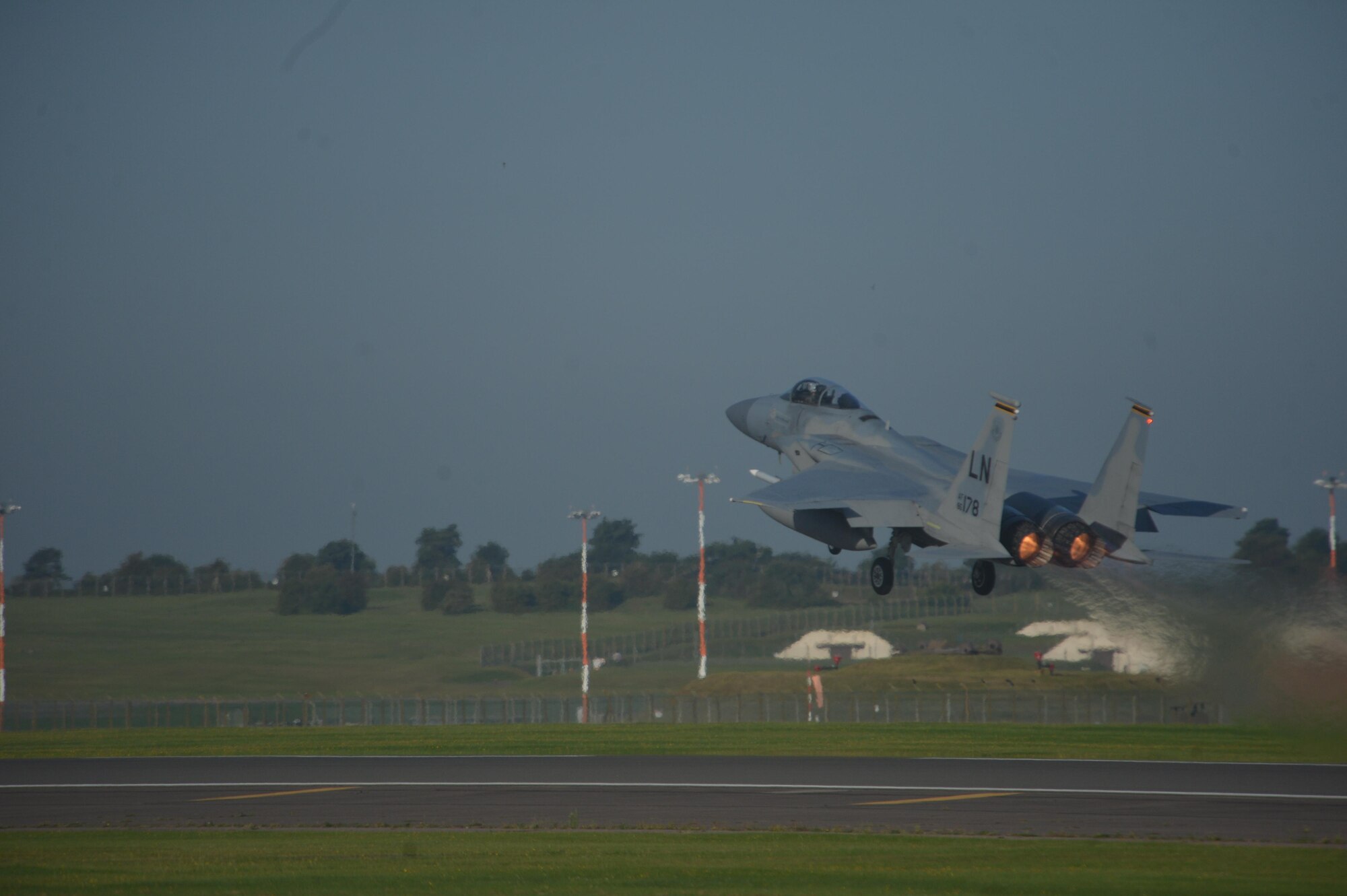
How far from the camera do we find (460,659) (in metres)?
118

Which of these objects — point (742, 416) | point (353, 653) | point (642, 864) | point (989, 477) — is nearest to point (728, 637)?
point (353, 653)

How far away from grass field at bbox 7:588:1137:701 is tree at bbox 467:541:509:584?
58.6ft

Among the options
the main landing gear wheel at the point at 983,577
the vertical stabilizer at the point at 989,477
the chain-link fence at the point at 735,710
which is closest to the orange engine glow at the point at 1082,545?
the vertical stabilizer at the point at 989,477

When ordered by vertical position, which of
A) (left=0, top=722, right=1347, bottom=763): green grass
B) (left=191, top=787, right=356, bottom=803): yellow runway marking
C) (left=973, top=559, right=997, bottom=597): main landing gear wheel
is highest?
(left=973, top=559, right=997, bottom=597): main landing gear wheel

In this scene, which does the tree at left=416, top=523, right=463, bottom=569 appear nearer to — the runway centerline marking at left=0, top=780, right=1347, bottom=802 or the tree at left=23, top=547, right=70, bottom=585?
the tree at left=23, top=547, right=70, bottom=585

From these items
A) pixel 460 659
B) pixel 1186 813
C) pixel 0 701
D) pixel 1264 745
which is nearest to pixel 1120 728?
pixel 1264 745

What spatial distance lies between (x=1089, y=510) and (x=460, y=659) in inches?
3757

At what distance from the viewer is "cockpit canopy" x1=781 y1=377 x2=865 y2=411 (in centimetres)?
3506

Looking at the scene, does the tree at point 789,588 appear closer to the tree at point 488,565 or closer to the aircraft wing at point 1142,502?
the tree at point 488,565

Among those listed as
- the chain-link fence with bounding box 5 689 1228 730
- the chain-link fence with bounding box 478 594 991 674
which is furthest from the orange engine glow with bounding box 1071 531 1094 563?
the chain-link fence with bounding box 478 594 991 674

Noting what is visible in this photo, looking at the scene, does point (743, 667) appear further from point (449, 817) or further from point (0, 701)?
point (449, 817)

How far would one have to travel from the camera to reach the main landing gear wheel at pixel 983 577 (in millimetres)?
29125

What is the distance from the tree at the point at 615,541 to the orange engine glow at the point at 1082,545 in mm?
146705

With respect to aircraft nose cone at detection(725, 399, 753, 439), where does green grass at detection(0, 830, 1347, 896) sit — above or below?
below
